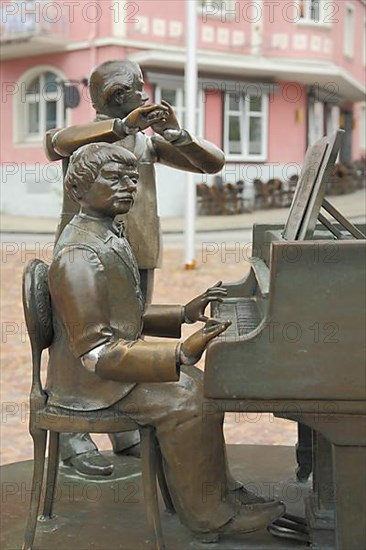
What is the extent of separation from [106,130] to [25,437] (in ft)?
7.84

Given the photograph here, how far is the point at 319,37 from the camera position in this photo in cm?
2416

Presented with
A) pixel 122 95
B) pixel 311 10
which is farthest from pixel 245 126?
pixel 122 95

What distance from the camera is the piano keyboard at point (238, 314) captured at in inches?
121

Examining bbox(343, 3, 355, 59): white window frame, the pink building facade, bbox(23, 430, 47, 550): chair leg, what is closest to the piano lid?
bbox(23, 430, 47, 550): chair leg

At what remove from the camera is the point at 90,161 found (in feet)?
9.72

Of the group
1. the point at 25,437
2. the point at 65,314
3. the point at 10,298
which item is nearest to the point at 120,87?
the point at 65,314

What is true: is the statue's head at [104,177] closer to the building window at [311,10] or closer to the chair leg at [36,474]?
the chair leg at [36,474]

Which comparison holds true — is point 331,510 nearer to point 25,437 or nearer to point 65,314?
point 65,314

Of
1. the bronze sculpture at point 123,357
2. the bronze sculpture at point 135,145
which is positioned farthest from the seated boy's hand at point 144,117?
the bronze sculpture at point 123,357

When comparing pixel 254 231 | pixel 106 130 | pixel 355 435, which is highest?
pixel 106 130

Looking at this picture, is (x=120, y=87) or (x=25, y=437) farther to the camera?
(x=25, y=437)

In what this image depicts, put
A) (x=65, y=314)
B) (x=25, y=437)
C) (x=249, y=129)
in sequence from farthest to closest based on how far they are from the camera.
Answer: (x=249, y=129)
(x=25, y=437)
(x=65, y=314)

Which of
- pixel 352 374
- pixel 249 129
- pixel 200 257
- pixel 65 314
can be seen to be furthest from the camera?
pixel 249 129

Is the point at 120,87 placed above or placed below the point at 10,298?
above
